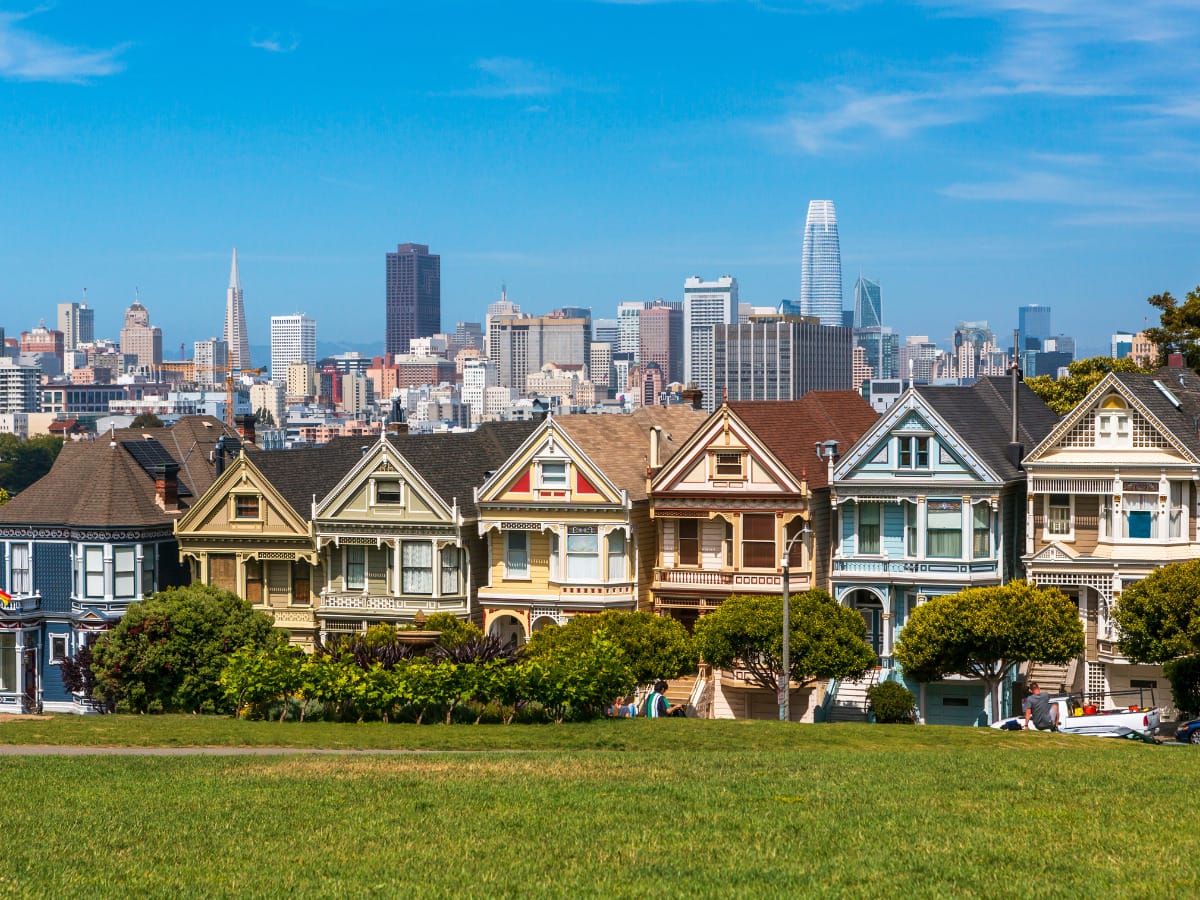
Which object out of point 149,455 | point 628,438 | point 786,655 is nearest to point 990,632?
point 786,655

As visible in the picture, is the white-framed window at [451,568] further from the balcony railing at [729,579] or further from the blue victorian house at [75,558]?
the blue victorian house at [75,558]

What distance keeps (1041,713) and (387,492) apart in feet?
69.3

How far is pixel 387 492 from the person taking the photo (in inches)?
2163

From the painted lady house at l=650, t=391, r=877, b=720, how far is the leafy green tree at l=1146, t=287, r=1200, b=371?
16.6 metres

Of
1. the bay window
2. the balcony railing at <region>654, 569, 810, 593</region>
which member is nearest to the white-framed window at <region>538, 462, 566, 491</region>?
the balcony railing at <region>654, 569, 810, 593</region>

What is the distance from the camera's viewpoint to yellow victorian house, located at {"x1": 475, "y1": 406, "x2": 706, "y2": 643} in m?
52.8

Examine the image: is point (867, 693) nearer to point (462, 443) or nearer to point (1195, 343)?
point (462, 443)

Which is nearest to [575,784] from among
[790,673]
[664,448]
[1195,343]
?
[790,673]

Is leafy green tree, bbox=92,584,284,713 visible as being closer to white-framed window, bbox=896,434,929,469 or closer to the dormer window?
white-framed window, bbox=896,434,929,469

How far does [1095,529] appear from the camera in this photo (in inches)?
1957

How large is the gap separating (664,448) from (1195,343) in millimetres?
20262

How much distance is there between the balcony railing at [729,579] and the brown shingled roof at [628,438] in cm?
258

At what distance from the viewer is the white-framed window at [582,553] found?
53.0m

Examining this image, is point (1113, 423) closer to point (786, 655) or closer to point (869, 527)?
point (869, 527)
